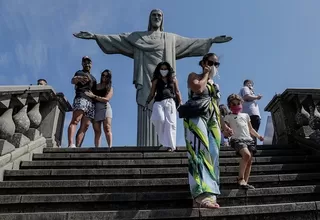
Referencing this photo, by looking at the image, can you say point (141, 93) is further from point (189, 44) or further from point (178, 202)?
point (178, 202)

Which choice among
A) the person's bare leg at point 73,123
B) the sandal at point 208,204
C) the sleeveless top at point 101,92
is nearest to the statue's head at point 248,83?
the sleeveless top at point 101,92

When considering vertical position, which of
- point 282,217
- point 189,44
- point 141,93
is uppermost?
point 189,44

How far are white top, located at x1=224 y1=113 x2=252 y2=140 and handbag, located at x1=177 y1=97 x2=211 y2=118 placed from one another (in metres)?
0.85

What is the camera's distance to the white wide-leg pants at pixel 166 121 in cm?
521

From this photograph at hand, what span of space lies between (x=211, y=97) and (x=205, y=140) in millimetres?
532

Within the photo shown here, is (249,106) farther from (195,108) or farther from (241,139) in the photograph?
(195,108)


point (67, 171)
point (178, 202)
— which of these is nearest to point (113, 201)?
point (178, 202)

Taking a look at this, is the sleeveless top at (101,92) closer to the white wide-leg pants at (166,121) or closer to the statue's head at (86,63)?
the statue's head at (86,63)

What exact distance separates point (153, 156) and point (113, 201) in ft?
4.87

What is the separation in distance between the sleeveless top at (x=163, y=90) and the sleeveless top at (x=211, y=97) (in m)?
1.72

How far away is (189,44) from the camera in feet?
31.9

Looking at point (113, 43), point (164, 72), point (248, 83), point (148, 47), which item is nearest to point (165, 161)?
point (164, 72)

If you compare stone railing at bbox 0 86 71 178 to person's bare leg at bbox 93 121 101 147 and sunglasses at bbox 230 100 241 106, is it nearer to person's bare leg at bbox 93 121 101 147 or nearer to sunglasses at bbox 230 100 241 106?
person's bare leg at bbox 93 121 101 147

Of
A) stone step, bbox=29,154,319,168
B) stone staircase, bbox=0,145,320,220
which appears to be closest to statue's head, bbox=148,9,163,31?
stone staircase, bbox=0,145,320,220
